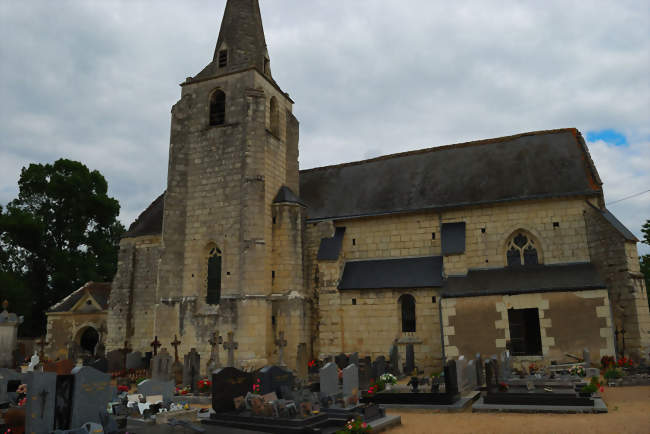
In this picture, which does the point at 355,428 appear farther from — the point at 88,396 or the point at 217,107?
the point at 217,107

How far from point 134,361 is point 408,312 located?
1161 centimetres

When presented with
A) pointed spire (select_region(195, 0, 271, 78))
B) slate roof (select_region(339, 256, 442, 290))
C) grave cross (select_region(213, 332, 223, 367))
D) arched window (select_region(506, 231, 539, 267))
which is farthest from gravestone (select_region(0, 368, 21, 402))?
arched window (select_region(506, 231, 539, 267))

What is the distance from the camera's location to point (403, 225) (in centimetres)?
2112

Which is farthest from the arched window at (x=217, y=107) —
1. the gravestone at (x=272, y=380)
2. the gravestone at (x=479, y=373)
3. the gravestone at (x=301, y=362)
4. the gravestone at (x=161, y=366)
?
the gravestone at (x=479, y=373)

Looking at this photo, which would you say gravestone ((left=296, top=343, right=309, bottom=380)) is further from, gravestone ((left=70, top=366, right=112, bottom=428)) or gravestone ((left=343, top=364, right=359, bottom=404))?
gravestone ((left=70, top=366, right=112, bottom=428))

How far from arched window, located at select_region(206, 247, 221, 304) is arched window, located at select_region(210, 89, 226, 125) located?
589cm

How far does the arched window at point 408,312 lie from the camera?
19.6m

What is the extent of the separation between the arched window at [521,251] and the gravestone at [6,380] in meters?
16.7

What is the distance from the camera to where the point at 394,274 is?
20.1 m

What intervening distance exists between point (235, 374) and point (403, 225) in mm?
12001

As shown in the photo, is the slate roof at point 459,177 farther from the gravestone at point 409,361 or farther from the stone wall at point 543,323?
the gravestone at point 409,361

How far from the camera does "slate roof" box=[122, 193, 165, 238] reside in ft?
78.1

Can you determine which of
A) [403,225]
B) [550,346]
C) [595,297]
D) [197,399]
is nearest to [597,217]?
[595,297]

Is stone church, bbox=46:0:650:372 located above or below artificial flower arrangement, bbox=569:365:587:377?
above
